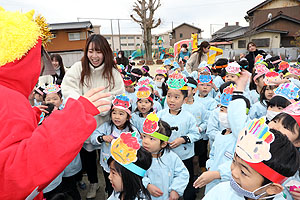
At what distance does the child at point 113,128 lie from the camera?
313 centimetres

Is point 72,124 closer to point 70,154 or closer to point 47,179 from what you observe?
point 70,154

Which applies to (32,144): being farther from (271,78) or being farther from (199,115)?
(271,78)

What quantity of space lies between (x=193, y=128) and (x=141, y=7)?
24388 millimetres

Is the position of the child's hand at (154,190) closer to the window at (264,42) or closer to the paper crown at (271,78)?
the paper crown at (271,78)

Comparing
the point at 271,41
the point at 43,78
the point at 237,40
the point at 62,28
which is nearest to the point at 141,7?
the point at 62,28

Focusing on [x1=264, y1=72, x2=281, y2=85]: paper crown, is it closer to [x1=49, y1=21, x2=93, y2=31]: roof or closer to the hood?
the hood

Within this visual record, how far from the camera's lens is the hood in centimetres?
109

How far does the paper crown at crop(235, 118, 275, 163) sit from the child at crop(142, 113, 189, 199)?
1.21 m

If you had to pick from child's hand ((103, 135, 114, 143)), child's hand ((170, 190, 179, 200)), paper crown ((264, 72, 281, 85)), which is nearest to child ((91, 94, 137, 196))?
child's hand ((103, 135, 114, 143))

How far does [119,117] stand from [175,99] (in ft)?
3.07

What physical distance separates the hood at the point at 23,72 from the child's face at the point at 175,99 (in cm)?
235

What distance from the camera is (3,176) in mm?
882

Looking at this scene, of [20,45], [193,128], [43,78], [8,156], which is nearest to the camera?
[8,156]

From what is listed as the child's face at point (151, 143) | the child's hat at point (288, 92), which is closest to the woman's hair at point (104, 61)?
the child's face at point (151, 143)
